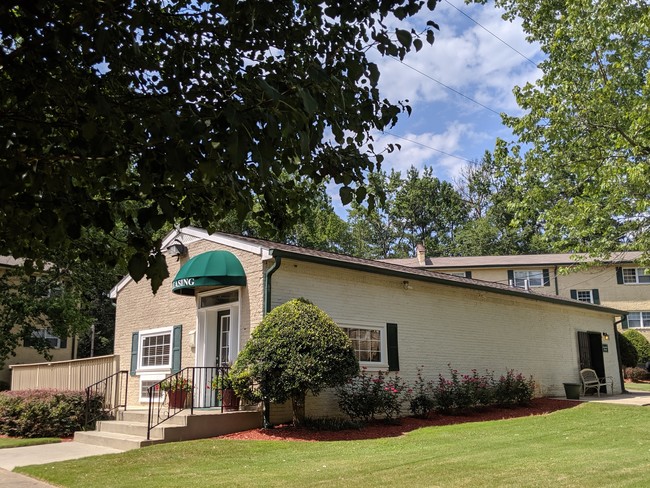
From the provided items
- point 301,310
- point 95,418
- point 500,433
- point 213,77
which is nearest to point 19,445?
point 95,418

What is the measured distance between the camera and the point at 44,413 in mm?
13320

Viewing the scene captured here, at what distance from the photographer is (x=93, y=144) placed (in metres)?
3.73

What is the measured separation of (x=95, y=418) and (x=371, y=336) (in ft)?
22.5

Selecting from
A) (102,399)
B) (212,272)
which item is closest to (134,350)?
(102,399)

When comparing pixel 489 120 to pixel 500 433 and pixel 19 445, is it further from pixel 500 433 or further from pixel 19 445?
pixel 19 445

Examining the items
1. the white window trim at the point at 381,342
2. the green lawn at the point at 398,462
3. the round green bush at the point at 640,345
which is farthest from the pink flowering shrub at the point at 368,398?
the round green bush at the point at 640,345

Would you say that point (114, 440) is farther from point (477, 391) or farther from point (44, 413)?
point (477, 391)

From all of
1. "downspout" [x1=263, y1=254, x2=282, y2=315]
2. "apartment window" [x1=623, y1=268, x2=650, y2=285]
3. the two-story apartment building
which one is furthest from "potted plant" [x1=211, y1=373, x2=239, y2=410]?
"apartment window" [x1=623, y1=268, x2=650, y2=285]

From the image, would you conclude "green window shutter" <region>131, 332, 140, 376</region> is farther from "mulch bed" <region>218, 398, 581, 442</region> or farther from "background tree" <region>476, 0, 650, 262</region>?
"background tree" <region>476, 0, 650, 262</region>

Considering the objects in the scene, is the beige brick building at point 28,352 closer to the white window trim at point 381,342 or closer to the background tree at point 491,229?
the white window trim at point 381,342

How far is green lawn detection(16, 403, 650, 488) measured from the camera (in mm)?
7285

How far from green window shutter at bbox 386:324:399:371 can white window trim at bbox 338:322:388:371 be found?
92 mm

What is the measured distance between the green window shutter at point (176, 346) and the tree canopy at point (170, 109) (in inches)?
386

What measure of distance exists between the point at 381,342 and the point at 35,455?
7.79m
